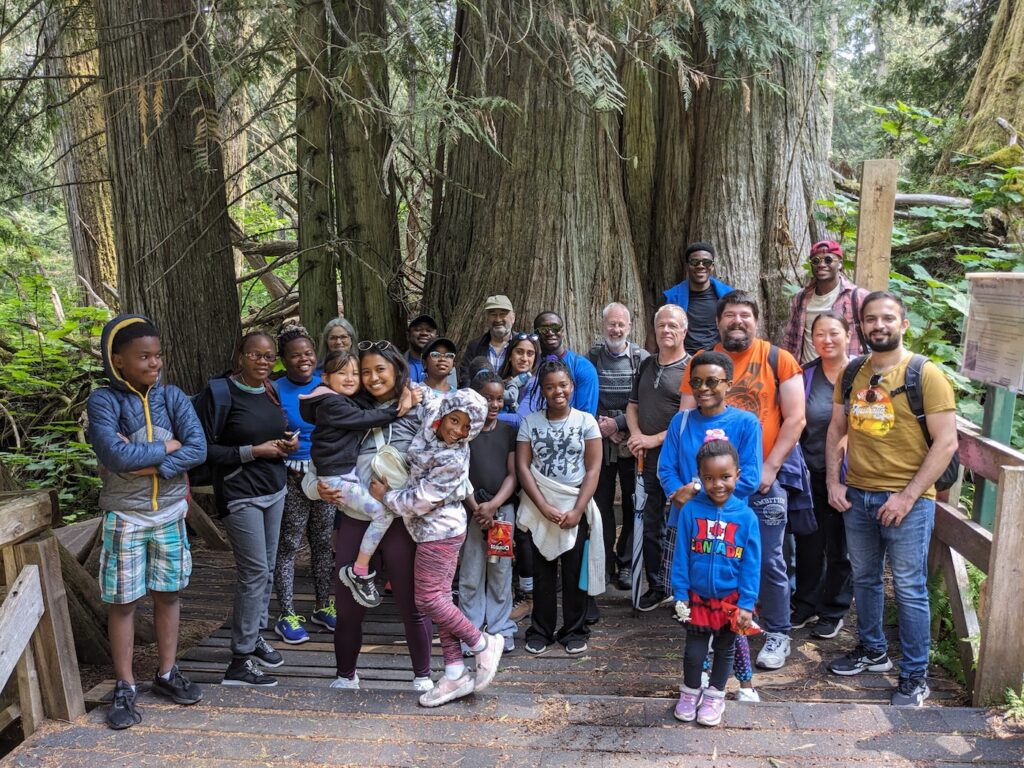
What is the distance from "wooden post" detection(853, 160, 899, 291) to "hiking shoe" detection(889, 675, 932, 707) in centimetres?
266

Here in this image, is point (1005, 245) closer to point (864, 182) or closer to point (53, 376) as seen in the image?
point (864, 182)

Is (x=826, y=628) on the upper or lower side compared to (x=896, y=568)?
lower

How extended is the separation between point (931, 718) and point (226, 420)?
3.58 m

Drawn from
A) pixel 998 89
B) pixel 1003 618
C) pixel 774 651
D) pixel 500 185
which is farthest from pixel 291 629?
pixel 998 89

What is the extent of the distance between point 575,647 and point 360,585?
1.43 meters

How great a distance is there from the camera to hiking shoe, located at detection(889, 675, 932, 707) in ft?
11.9

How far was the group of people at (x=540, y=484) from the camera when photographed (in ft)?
11.6

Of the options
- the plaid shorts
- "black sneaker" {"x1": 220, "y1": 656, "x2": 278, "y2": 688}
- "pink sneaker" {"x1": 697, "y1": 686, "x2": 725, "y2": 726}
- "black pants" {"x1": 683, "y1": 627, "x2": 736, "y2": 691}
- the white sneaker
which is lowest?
"black sneaker" {"x1": 220, "y1": 656, "x2": 278, "y2": 688}

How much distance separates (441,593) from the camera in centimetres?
364

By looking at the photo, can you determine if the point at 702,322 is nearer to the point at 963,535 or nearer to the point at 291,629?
the point at 963,535

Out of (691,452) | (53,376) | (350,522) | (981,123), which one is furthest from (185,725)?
(981,123)

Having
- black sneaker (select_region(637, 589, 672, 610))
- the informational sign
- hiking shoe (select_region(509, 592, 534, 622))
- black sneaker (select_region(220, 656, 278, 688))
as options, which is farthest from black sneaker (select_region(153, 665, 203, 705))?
the informational sign

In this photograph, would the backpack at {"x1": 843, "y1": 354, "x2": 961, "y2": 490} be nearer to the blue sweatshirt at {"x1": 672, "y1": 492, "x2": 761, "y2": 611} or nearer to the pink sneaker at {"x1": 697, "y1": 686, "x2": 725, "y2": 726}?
the blue sweatshirt at {"x1": 672, "y1": 492, "x2": 761, "y2": 611}

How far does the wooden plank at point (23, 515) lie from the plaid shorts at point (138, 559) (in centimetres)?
30
